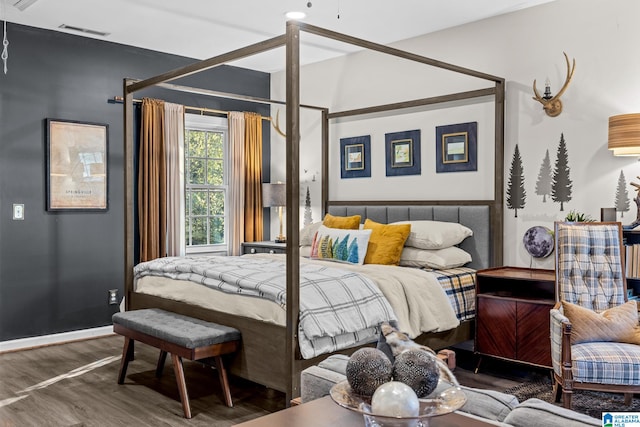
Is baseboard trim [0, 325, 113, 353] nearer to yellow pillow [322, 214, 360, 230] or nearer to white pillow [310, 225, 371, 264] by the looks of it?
white pillow [310, 225, 371, 264]

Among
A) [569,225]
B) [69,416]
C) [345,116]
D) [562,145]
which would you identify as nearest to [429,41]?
[345,116]

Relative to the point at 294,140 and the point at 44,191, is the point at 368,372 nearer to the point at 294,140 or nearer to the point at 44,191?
the point at 294,140

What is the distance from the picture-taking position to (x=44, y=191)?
5086mm

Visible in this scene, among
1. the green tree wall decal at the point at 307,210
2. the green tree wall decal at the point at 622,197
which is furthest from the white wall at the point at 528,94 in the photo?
the green tree wall decal at the point at 307,210

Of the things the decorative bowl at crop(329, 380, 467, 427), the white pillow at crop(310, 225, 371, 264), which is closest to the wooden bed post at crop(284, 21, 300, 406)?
the white pillow at crop(310, 225, 371, 264)

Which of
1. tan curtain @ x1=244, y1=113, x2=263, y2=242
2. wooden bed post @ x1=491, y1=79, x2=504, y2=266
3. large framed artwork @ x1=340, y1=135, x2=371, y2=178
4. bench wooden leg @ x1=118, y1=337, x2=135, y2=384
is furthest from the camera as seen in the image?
tan curtain @ x1=244, y1=113, x2=263, y2=242

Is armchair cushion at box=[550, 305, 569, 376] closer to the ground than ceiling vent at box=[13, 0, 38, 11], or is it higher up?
closer to the ground

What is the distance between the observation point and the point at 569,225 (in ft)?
12.1

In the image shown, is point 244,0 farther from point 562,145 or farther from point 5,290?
point 5,290

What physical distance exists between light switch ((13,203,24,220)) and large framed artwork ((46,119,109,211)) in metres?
0.22

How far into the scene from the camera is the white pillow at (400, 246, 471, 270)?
14.6 ft

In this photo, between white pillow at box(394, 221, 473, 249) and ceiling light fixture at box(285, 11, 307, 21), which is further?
ceiling light fixture at box(285, 11, 307, 21)

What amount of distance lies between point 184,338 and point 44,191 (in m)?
2.61

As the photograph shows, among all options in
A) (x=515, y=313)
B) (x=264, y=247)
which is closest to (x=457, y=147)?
(x=515, y=313)
